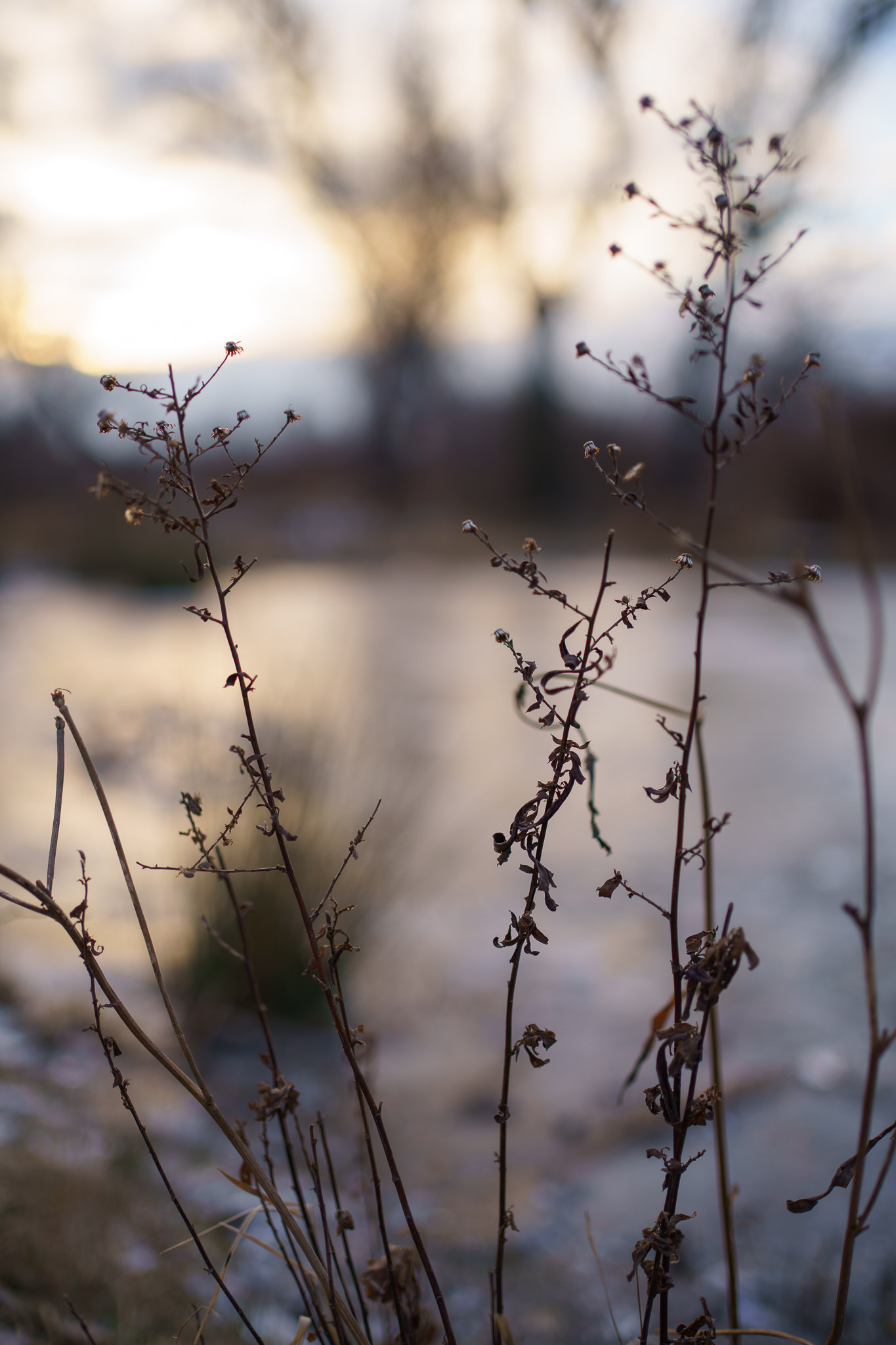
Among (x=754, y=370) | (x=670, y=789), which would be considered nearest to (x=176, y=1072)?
(x=670, y=789)

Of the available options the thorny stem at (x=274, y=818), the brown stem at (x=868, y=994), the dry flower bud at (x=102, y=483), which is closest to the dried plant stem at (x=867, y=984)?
the brown stem at (x=868, y=994)

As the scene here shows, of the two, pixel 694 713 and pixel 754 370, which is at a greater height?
pixel 754 370

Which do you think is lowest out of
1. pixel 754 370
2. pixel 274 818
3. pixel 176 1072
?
pixel 176 1072

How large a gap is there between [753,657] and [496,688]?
Result: 1.71 metres

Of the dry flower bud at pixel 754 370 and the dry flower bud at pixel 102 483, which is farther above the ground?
the dry flower bud at pixel 754 370

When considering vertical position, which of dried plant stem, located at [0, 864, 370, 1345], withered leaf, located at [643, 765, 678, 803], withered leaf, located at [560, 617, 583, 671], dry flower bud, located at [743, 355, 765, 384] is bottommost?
dried plant stem, located at [0, 864, 370, 1345]

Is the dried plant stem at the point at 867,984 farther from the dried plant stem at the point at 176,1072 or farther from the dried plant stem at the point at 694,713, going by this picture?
the dried plant stem at the point at 176,1072

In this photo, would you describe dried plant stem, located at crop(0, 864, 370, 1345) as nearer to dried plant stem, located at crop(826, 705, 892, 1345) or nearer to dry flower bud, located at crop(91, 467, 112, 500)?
dry flower bud, located at crop(91, 467, 112, 500)

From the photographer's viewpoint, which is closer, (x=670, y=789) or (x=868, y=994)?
(x=868, y=994)

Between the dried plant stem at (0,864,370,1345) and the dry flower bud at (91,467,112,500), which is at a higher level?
the dry flower bud at (91,467,112,500)

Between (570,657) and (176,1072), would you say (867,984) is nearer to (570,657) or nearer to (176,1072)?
(570,657)

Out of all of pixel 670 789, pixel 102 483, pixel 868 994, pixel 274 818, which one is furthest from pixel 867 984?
pixel 102 483

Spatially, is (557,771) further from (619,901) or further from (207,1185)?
(619,901)

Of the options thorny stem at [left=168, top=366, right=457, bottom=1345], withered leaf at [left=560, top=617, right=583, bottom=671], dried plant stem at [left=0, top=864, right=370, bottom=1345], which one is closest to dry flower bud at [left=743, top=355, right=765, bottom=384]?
withered leaf at [left=560, top=617, right=583, bottom=671]
